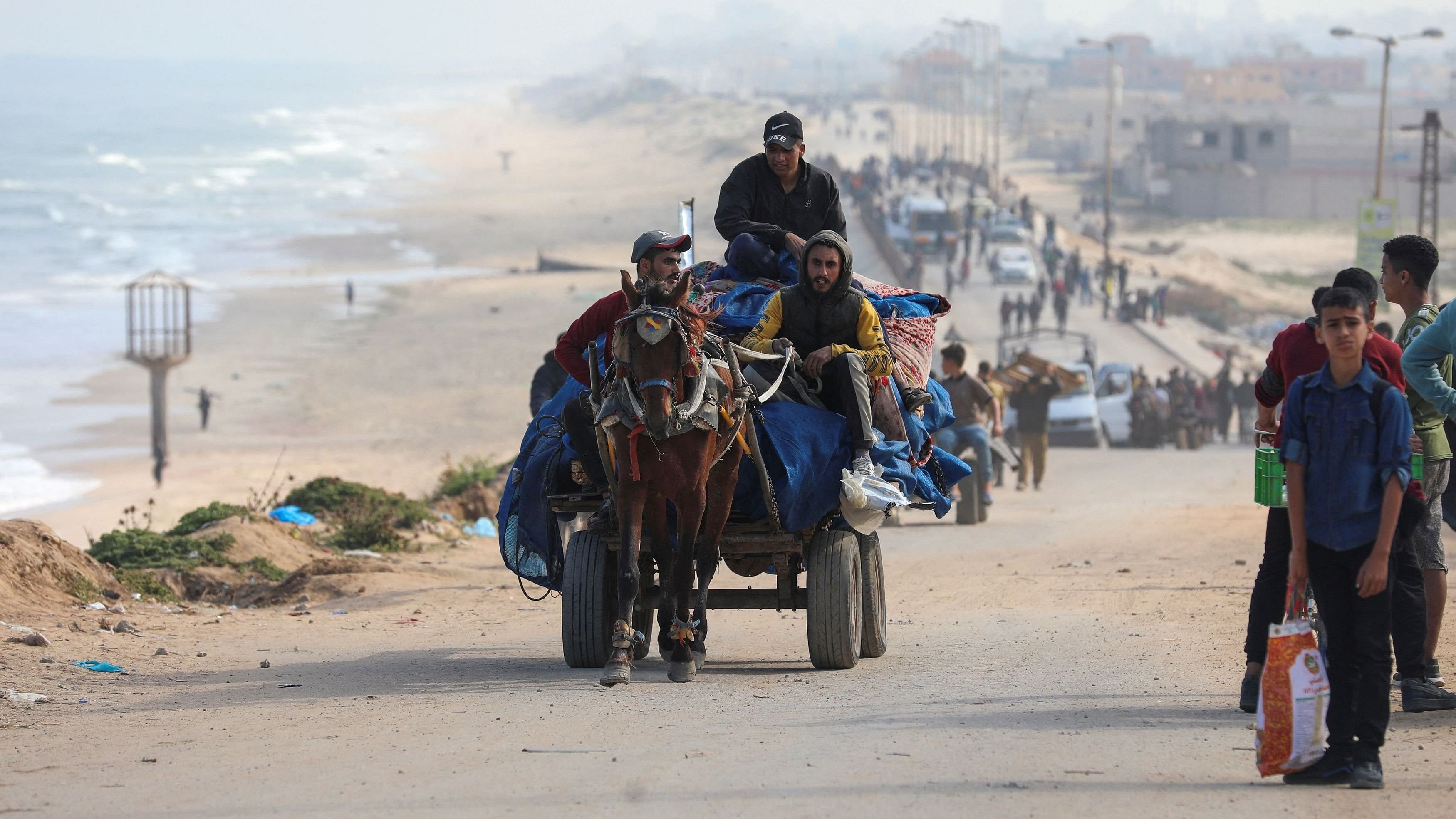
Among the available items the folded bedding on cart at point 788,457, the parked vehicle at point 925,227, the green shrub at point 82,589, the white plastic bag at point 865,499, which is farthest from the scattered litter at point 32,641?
the parked vehicle at point 925,227

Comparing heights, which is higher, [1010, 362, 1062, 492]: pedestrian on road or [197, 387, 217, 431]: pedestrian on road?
[1010, 362, 1062, 492]: pedestrian on road

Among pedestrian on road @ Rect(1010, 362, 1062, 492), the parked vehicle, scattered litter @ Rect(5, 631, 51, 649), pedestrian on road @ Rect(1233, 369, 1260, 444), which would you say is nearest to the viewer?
scattered litter @ Rect(5, 631, 51, 649)

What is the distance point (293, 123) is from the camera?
584ft

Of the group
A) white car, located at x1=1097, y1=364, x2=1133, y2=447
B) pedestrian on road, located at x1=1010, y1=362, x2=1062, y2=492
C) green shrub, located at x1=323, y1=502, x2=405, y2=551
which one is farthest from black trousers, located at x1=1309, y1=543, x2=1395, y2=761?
white car, located at x1=1097, y1=364, x2=1133, y2=447

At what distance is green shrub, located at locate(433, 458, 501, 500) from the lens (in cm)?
1984

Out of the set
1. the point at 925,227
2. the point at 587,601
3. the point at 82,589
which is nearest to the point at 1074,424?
the point at 82,589

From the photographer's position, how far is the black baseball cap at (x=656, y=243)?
27.8 feet

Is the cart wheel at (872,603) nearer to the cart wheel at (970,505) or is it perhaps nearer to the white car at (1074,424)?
the cart wheel at (970,505)

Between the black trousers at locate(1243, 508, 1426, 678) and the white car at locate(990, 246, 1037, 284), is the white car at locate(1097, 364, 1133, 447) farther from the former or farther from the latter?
the black trousers at locate(1243, 508, 1426, 678)

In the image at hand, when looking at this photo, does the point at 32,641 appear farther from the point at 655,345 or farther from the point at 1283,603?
the point at 1283,603

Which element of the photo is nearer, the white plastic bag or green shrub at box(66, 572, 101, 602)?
the white plastic bag

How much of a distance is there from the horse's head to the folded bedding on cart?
1.03 meters

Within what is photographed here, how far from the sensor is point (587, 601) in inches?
345

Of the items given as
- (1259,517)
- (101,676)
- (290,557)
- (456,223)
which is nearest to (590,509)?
(101,676)
